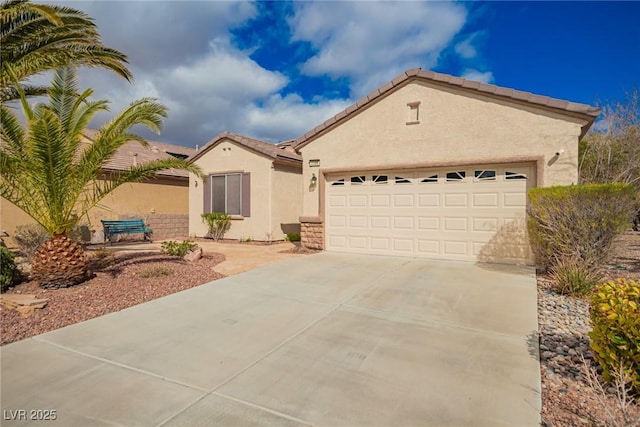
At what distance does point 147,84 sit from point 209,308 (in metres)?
14.7

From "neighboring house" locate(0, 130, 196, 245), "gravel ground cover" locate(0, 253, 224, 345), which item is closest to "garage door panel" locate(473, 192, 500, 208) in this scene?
"gravel ground cover" locate(0, 253, 224, 345)

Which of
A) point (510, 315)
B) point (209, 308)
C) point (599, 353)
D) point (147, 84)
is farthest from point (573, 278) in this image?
point (147, 84)

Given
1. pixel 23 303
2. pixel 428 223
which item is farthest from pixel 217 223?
pixel 23 303

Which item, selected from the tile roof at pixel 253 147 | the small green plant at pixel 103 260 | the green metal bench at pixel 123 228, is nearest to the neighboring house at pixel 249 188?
the tile roof at pixel 253 147

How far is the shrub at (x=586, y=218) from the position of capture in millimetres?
6355

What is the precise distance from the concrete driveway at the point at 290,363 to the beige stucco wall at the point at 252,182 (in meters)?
8.08

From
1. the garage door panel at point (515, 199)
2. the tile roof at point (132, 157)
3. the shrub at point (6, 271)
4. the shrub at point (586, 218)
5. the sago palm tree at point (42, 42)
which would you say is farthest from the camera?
the tile roof at point (132, 157)

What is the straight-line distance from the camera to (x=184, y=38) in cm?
1162

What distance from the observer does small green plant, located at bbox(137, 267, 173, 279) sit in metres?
7.18

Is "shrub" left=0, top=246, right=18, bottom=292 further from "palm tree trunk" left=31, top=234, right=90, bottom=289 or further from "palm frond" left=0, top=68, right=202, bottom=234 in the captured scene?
"palm frond" left=0, top=68, right=202, bottom=234

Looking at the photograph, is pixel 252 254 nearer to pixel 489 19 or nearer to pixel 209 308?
pixel 209 308

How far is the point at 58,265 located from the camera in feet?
20.5

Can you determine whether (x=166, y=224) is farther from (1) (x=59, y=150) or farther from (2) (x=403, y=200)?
(2) (x=403, y=200)

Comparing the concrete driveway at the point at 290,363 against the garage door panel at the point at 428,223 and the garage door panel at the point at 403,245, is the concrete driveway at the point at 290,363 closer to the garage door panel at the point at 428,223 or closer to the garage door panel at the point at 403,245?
the garage door panel at the point at 428,223
